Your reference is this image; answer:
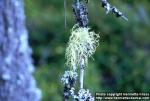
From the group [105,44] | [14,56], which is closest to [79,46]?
[14,56]

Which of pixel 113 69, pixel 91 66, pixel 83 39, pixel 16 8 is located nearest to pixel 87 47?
pixel 83 39

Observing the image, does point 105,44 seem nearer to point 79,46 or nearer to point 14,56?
point 14,56

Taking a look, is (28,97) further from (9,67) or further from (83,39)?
(83,39)

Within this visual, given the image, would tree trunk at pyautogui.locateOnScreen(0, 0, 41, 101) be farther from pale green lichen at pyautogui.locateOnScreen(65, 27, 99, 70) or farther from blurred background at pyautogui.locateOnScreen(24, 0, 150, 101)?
blurred background at pyautogui.locateOnScreen(24, 0, 150, 101)

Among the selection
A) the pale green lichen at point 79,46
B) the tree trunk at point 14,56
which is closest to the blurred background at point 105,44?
the tree trunk at point 14,56

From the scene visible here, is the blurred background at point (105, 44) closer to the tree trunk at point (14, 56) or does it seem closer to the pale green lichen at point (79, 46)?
the tree trunk at point (14, 56)

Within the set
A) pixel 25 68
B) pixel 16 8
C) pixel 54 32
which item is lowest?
pixel 25 68
